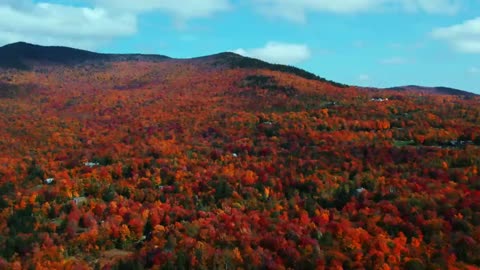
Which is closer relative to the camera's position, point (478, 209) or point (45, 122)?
point (478, 209)

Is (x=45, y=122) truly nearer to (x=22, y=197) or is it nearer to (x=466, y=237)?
(x=22, y=197)

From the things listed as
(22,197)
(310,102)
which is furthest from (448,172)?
(310,102)

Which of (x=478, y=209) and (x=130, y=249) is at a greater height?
(x=478, y=209)

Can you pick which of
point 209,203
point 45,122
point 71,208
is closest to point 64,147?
point 45,122

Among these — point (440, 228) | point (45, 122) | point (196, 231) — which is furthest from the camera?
point (45, 122)

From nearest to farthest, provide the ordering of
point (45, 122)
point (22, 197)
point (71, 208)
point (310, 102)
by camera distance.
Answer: point (71, 208)
point (22, 197)
point (45, 122)
point (310, 102)

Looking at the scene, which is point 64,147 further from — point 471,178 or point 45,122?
point 471,178
